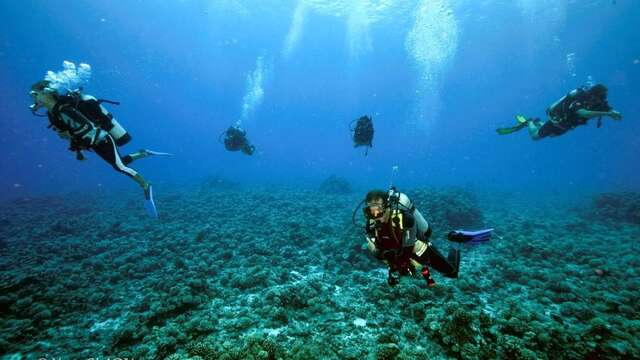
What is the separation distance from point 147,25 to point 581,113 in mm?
83353

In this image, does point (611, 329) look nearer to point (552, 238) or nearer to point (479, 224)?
point (552, 238)

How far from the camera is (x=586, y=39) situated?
57719 millimetres

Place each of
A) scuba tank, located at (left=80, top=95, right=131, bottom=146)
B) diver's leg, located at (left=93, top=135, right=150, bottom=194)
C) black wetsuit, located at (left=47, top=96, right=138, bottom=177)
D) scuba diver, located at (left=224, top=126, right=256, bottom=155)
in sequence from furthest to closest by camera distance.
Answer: scuba diver, located at (left=224, top=126, right=256, bottom=155)
diver's leg, located at (left=93, top=135, right=150, bottom=194)
scuba tank, located at (left=80, top=95, right=131, bottom=146)
black wetsuit, located at (left=47, top=96, right=138, bottom=177)

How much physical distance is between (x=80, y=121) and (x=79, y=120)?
26 millimetres

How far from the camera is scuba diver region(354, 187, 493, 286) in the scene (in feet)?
Result: 14.5

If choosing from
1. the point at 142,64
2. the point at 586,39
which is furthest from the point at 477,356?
the point at 142,64

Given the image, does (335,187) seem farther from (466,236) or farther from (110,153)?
(466,236)

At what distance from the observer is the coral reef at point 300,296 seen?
5.36 meters

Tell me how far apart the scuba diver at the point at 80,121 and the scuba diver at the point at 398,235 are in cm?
589

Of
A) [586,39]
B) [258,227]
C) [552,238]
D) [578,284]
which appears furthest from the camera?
[586,39]

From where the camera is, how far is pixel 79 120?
5797 millimetres

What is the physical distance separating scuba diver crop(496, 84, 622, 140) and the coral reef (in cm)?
451

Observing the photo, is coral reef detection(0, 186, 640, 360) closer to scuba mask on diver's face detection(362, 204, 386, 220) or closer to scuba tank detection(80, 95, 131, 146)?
scuba mask on diver's face detection(362, 204, 386, 220)

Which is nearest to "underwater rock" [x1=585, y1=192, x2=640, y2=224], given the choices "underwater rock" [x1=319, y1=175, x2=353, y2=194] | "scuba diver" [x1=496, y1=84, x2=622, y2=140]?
"scuba diver" [x1=496, y1=84, x2=622, y2=140]
